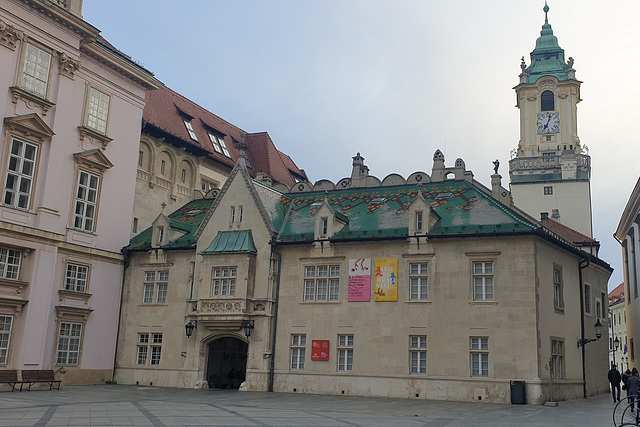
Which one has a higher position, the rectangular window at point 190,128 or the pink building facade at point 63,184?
the rectangular window at point 190,128

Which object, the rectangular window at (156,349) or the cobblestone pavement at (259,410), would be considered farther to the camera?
the rectangular window at (156,349)

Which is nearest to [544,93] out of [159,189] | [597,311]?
[597,311]

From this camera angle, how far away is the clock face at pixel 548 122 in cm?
9019

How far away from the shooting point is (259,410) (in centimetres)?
2470

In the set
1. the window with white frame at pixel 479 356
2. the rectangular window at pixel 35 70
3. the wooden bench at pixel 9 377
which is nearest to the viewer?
the wooden bench at pixel 9 377

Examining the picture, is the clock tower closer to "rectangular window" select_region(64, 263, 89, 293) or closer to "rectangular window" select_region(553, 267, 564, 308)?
"rectangular window" select_region(553, 267, 564, 308)

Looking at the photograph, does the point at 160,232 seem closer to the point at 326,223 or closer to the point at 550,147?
the point at 326,223

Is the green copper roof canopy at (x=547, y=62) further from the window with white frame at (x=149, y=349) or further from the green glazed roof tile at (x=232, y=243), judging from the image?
the window with white frame at (x=149, y=349)

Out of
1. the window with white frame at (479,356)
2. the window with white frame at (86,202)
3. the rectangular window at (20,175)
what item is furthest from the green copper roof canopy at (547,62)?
the rectangular window at (20,175)

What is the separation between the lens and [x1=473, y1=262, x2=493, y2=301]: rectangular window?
33.3m

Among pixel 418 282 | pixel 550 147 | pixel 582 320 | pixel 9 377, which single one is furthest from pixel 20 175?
pixel 550 147

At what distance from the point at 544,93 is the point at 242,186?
2542 inches

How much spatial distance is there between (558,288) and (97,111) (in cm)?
2779

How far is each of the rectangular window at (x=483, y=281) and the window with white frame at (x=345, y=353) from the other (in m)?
6.89
